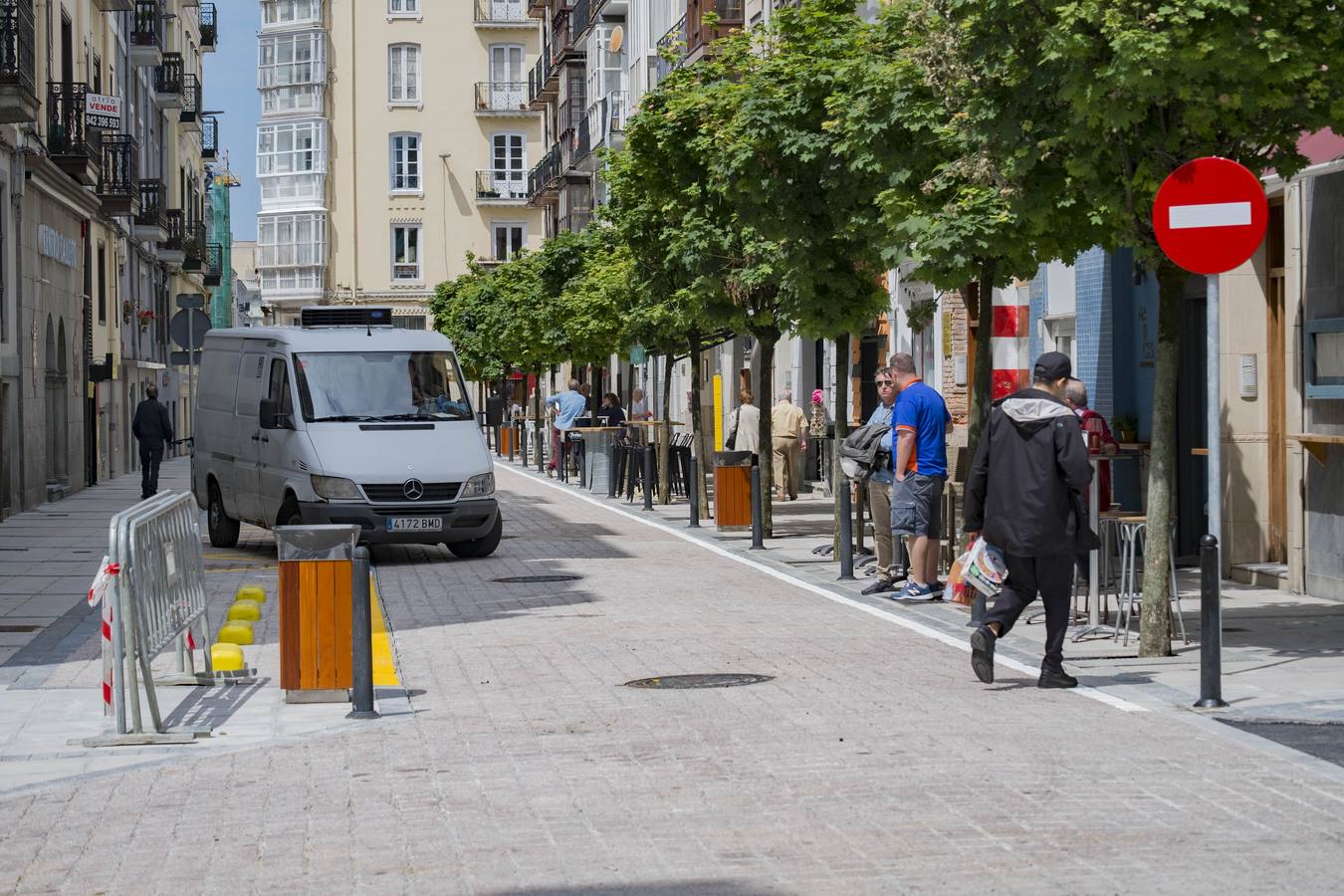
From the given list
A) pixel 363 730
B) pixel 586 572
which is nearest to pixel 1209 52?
pixel 363 730

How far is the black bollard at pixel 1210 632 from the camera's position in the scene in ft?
34.3

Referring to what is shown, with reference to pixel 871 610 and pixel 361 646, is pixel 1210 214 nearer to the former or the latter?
pixel 361 646

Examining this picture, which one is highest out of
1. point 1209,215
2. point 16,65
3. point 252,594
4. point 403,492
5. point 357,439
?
point 16,65

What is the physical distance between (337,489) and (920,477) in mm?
6496

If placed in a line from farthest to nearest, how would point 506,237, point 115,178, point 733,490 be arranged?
point 506,237
point 115,178
point 733,490

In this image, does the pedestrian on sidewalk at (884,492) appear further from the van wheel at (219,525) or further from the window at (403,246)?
the window at (403,246)

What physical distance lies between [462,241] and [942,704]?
271ft

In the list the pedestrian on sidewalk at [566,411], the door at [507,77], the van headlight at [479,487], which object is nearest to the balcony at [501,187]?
the door at [507,77]

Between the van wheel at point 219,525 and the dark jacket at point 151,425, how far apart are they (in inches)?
447

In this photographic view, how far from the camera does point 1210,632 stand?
1055cm

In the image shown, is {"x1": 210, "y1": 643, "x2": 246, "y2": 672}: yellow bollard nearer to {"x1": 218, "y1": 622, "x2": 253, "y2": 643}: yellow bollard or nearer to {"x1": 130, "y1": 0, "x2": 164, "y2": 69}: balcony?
{"x1": 218, "y1": 622, "x2": 253, "y2": 643}: yellow bollard

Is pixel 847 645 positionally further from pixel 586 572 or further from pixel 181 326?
pixel 181 326

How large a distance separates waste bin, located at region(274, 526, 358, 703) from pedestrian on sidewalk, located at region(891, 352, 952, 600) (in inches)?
248

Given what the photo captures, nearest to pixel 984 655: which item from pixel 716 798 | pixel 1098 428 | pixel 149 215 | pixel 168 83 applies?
pixel 716 798
